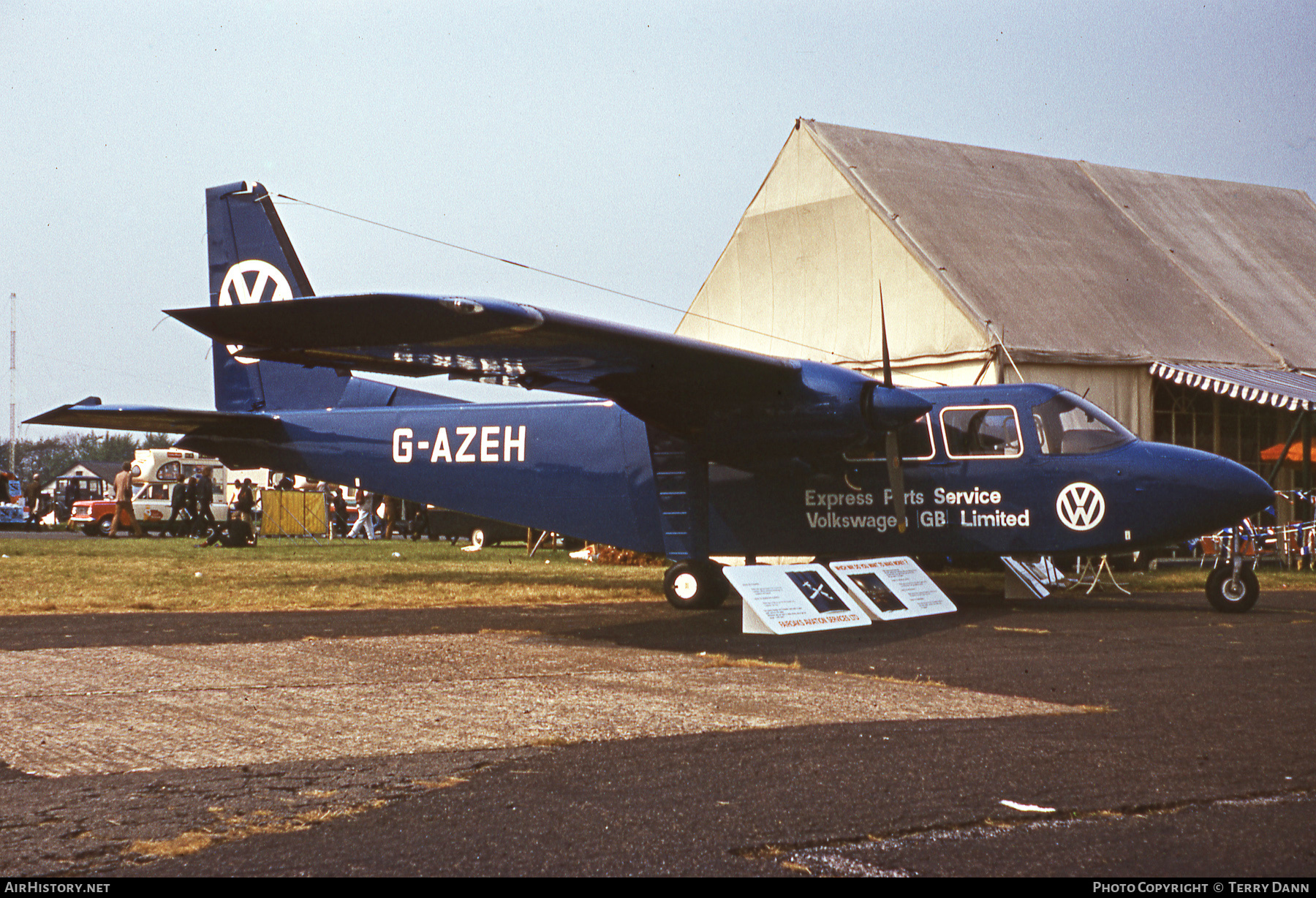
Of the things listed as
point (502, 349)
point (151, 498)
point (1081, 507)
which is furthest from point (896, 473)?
point (151, 498)

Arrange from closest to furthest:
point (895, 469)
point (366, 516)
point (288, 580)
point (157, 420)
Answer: point (895, 469) < point (157, 420) < point (288, 580) < point (366, 516)

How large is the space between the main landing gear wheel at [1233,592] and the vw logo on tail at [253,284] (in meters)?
11.7

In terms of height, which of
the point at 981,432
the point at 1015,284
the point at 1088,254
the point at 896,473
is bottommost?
the point at 896,473

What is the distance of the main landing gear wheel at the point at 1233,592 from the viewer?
476 inches

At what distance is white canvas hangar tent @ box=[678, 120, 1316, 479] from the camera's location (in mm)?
18297

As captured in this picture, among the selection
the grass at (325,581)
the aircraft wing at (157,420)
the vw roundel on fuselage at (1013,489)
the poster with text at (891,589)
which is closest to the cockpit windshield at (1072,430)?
the vw roundel on fuselage at (1013,489)

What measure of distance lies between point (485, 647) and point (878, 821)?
5.41 meters

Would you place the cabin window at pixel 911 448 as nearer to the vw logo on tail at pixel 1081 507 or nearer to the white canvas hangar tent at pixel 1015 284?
the vw logo on tail at pixel 1081 507

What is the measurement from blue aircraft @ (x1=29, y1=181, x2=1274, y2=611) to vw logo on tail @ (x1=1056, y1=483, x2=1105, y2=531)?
0.06ft

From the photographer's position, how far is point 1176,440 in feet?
66.8

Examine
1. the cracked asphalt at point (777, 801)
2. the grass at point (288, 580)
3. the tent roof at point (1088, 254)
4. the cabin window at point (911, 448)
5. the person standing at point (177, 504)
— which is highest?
the tent roof at point (1088, 254)

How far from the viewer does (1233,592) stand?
39.8ft

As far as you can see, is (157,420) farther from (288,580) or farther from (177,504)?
(177,504)

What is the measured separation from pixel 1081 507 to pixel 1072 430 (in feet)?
2.69
